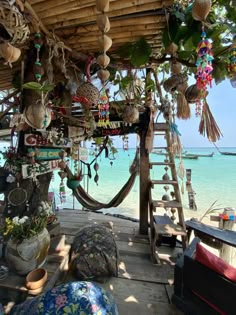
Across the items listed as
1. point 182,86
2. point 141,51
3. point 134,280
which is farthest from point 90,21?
point 134,280

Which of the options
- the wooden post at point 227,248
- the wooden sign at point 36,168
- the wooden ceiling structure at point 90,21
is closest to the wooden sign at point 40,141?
the wooden sign at point 36,168

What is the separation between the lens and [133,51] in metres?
1.30

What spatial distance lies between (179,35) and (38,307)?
1.67 m

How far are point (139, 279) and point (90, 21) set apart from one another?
2085 millimetres

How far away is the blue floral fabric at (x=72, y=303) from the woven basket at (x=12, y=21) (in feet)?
4.30

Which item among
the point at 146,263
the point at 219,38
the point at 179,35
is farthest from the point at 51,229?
the point at 219,38

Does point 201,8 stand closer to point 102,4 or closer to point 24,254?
point 102,4

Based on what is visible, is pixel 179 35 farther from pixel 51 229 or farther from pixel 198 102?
pixel 51 229

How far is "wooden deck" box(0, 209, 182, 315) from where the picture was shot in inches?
51.1

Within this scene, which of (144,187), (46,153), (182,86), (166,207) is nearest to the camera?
(182,86)

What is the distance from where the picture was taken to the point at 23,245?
4.38 ft

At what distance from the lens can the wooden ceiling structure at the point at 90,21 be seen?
1026 millimetres

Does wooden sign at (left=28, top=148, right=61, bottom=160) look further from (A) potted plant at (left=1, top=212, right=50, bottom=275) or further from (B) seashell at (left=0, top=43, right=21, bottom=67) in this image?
(B) seashell at (left=0, top=43, right=21, bottom=67)

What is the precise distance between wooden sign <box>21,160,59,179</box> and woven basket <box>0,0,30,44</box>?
926mm
